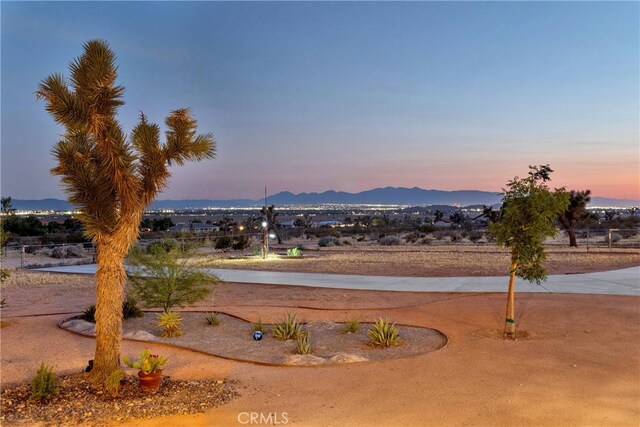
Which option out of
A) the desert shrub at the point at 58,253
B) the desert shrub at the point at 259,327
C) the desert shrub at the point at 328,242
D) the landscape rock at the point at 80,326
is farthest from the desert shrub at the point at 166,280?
the desert shrub at the point at 328,242

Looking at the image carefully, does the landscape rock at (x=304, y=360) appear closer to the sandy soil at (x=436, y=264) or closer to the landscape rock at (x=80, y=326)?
the landscape rock at (x=80, y=326)

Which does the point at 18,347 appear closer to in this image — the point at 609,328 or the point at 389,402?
the point at 389,402

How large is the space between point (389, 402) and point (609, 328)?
7161 mm

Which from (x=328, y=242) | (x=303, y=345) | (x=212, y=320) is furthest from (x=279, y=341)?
(x=328, y=242)

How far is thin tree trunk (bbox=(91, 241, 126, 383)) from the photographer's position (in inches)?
349

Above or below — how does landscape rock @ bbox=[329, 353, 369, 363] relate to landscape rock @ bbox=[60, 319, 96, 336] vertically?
above

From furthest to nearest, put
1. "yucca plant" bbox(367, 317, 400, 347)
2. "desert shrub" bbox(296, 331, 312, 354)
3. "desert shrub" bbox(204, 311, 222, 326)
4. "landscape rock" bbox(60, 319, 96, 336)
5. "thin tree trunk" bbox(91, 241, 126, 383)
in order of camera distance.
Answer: "desert shrub" bbox(204, 311, 222, 326) → "landscape rock" bbox(60, 319, 96, 336) → "yucca plant" bbox(367, 317, 400, 347) → "desert shrub" bbox(296, 331, 312, 354) → "thin tree trunk" bbox(91, 241, 126, 383)

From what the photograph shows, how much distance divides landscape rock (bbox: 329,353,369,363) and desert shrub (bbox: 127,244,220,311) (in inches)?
229

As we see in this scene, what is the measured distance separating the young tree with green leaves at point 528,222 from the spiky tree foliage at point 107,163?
22.3ft

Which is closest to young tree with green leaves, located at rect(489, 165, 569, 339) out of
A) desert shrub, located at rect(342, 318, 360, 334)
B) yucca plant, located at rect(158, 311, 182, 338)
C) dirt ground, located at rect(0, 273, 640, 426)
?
dirt ground, located at rect(0, 273, 640, 426)

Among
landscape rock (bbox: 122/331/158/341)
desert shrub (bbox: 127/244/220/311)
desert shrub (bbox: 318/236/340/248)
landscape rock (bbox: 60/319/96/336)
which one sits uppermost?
desert shrub (bbox: 127/244/220/311)

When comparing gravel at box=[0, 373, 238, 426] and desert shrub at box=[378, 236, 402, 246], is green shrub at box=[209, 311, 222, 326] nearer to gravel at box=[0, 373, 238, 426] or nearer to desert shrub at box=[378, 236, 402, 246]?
gravel at box=[0, 373, 238, 426]

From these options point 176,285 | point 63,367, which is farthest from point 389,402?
point 176,285

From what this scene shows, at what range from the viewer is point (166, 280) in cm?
1478
